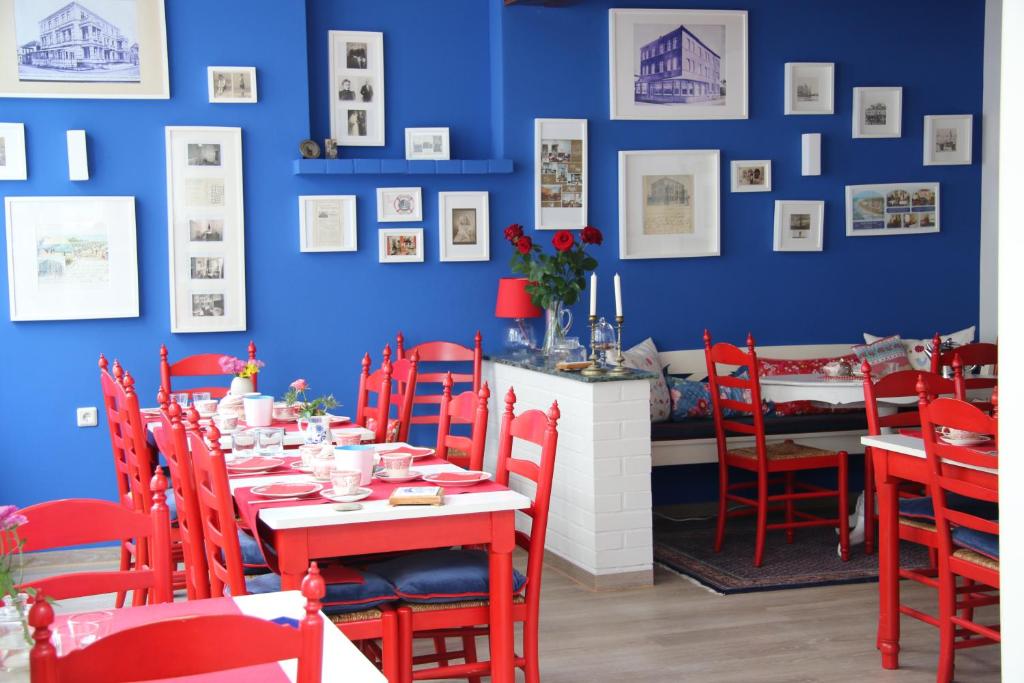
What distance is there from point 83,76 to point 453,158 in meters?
1.91

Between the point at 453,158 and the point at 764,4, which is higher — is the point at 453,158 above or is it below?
below

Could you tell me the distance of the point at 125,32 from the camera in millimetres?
5629

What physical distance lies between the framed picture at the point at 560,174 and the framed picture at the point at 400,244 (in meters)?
0.65

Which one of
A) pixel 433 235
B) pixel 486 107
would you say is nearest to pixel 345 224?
pixel 433 235

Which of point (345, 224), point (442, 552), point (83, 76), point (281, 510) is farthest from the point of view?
point (345, 224)

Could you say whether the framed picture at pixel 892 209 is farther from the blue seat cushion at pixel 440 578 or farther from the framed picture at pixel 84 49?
the blue seat cushion at pixel 440 578

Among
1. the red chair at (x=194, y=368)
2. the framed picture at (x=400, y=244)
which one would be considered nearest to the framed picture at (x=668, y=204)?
the framed picture at (x=400, y=244)

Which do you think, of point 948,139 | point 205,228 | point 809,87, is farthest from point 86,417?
point 948,139

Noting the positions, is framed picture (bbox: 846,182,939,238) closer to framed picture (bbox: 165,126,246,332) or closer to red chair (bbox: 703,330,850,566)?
red chair (bbox: 703,330,850,566)

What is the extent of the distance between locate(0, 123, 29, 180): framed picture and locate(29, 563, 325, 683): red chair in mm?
4604

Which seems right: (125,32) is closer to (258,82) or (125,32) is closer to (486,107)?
(258,82)

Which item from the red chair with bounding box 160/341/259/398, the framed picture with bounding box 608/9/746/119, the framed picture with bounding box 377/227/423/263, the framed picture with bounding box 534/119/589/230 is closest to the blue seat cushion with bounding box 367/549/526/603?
the red chair with bounding box 160/341/259/398

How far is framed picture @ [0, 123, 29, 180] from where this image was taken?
549cm

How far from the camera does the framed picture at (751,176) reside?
21.2 feet
